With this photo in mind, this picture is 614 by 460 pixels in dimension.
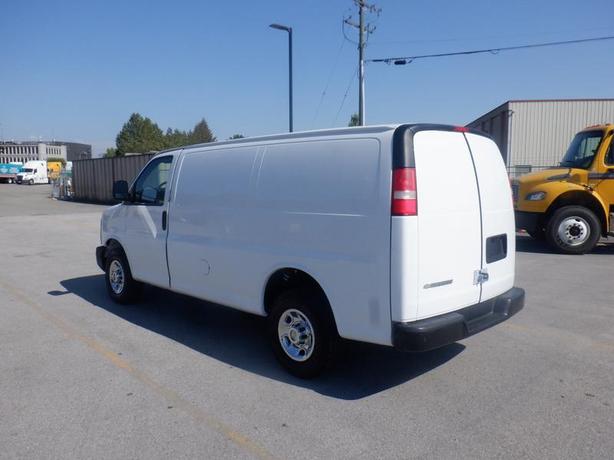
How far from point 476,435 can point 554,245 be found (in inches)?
329

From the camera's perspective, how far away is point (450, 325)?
3842 mm

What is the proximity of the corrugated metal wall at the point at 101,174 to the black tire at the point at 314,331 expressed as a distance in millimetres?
23405

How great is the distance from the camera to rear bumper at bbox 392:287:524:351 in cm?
366

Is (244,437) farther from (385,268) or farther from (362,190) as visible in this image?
(362,190)

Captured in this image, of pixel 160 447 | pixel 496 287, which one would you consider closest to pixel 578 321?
pixel 496 287

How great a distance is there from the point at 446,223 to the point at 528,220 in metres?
7.83

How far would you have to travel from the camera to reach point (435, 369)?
4.57m

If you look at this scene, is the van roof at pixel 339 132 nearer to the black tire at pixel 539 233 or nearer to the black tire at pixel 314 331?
the black tire at pixel 314 331

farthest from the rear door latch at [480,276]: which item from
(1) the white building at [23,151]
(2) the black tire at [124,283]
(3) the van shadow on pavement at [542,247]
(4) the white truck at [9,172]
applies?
(1) the white building at [23,151]

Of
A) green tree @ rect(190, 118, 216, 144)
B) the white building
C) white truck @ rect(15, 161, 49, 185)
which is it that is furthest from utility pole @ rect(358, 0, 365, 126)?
the white building

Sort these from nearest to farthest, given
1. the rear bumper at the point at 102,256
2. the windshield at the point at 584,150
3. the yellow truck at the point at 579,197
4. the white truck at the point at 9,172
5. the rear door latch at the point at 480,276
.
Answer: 1. the rear door latch at the point at 480,276
2. the rear bumper at the point at 102,256
3. the yellow truck at the point at 579,197
4. the windshield at the point at 584,150
5. the white truck at the point at 9,172

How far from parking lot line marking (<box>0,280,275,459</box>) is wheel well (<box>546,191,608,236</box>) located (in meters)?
9.01

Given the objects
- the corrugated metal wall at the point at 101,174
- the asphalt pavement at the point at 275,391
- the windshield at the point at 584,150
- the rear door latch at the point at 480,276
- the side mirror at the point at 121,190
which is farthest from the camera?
the corrugated metal wall at the point at 101,174

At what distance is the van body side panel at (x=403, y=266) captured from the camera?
11.9ft
